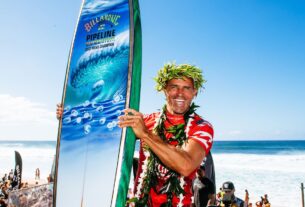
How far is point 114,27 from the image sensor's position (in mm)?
3521

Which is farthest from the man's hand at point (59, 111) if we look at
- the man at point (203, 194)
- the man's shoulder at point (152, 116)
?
the man at point (203, 194)

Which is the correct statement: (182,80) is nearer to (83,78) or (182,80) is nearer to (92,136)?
(92,136)

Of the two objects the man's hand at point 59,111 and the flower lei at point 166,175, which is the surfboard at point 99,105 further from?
the flower lei at point 166,175

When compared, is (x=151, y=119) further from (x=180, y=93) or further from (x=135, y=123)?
(x=135, y=123)

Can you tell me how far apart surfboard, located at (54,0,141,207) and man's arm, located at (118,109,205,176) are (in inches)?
49.2

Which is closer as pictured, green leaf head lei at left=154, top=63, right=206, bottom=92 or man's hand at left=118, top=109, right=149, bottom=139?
man's hand at left=118, top=109, right=149, bottom=139

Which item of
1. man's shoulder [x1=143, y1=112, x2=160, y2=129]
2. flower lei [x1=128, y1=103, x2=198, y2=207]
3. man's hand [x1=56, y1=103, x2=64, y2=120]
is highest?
man's hand [x1=56, y1=103, x2=64, y2=120]

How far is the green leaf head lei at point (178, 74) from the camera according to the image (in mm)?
2176

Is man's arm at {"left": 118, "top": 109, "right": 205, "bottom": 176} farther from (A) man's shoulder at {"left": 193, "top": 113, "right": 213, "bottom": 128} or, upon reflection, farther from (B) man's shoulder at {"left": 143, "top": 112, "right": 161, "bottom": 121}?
(B) man's shoulder at {"left": 143, "top": 112, "right": 161, "bottom": 121}

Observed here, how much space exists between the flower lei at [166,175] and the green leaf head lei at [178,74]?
202 mm

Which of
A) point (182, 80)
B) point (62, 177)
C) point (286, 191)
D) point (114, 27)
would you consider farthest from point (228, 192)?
point (286, 191)

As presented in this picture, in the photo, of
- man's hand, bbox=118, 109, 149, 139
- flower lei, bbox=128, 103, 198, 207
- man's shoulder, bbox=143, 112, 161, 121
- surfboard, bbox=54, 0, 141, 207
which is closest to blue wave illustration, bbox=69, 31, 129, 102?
surfboard, bbox=54, 0, 141, 207

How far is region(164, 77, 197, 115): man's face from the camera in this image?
214 cm

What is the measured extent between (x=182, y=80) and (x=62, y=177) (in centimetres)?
202
